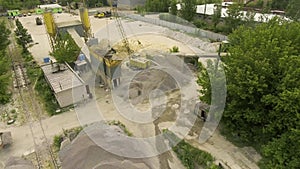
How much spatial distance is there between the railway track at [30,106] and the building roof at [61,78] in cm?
163

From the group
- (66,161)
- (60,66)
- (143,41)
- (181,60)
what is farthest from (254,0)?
(66,161)

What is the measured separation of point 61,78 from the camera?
1593cm

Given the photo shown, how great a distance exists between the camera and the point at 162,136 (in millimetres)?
12094

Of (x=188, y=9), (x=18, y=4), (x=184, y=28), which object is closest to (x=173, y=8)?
(x=188, y=9)

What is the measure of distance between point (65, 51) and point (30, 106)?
4.76m

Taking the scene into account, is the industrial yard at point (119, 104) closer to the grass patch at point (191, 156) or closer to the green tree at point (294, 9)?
the grass patch at point (191, 156)

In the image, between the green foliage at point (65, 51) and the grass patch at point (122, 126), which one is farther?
the green foliage at point (65, 51)

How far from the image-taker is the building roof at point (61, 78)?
14.7 m

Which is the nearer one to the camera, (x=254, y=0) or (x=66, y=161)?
(x=66, y=161)

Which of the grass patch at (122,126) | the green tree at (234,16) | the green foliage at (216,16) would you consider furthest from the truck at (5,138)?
the green foliage at (216,16)

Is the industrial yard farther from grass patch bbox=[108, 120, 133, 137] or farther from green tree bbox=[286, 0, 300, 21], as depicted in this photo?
green tree bbox=[286, 0, 300, 21]

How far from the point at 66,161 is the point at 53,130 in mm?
3953

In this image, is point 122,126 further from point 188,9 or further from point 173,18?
point 173,18

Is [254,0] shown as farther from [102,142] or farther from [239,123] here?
[102,142]
